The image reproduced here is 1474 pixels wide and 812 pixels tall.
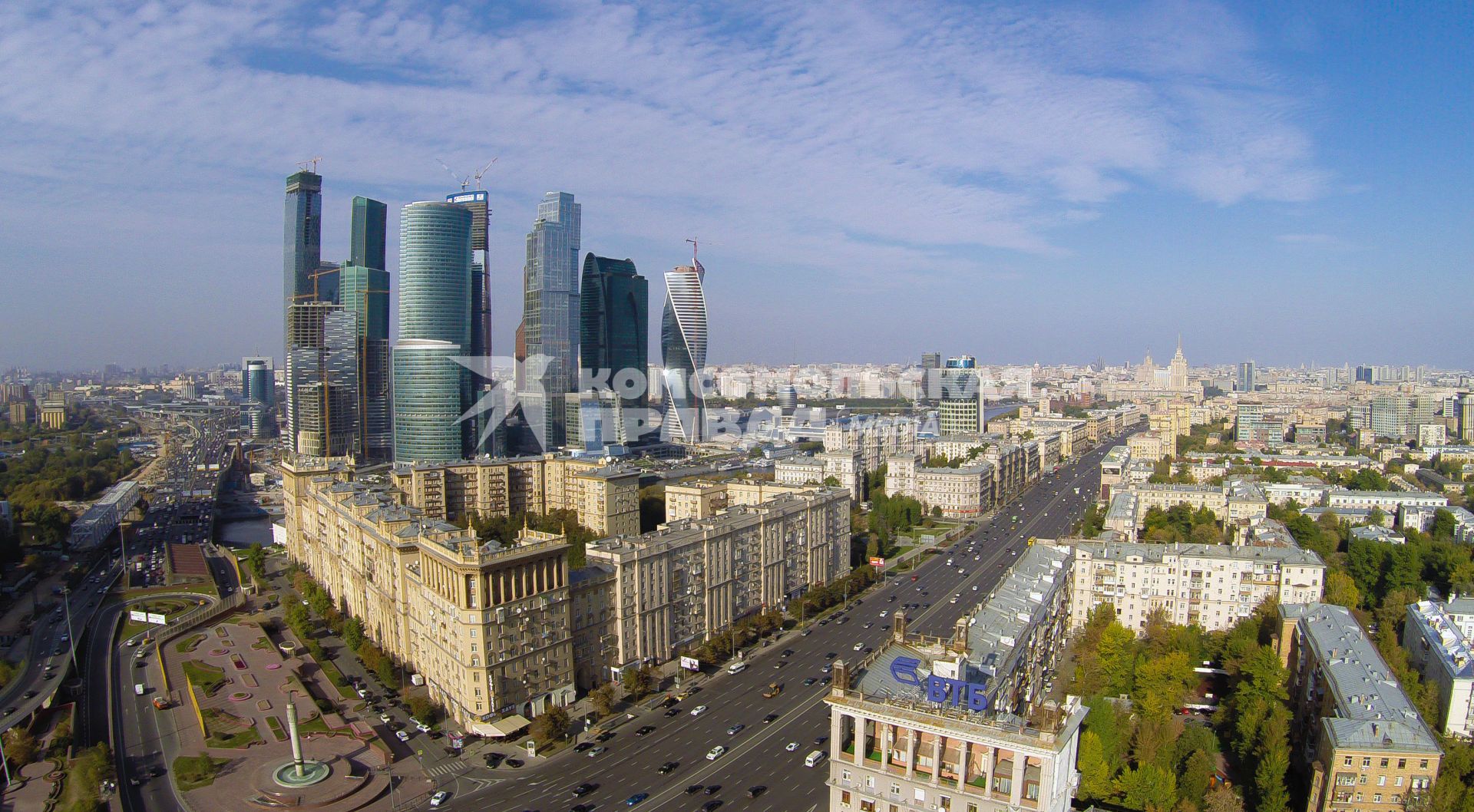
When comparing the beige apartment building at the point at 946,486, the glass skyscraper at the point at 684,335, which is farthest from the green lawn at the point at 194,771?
the glass skyscraper at the point at 684,335

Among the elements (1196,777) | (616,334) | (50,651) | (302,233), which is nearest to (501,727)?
(1196,777)

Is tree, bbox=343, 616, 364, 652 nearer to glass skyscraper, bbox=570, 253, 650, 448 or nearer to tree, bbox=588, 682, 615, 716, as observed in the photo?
tree, bbox=588, 682, 615, 716

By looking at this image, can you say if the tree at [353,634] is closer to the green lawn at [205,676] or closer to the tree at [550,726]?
the green lawn at [205,676]

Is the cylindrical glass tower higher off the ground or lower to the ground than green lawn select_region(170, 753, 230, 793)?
higher

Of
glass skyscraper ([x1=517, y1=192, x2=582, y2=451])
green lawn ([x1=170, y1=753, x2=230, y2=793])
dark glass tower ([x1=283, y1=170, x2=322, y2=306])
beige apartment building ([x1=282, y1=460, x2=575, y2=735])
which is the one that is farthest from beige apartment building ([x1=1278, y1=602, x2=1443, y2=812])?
dark glass tower ([x1=283, y1=170, x2=322, y2=306])

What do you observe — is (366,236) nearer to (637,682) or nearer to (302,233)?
(302,233)
